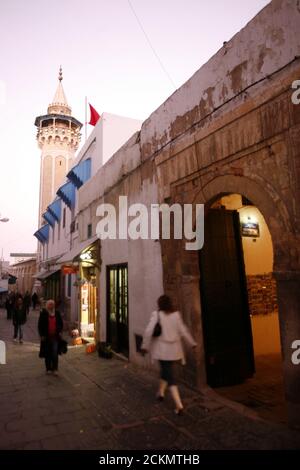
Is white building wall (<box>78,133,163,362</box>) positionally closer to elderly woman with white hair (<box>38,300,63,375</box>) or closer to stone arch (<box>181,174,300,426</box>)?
elderly woman with white hair (<box>38,300,63,375</box>)

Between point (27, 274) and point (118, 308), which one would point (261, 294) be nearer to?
point (118, 308)

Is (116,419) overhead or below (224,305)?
below

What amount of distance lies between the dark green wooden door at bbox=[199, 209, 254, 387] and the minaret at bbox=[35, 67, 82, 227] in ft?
94.2

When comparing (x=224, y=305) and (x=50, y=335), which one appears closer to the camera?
(x=224, y=305)

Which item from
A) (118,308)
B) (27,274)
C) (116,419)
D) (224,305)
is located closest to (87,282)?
(118,308)

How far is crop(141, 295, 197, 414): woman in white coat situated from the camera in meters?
4.66

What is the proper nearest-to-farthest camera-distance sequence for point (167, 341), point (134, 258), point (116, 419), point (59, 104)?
point (116, 419) < point (167, 341) < point (134, 258) < point (59, 104)

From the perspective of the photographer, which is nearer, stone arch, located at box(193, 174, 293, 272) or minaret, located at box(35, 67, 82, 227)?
stone arch, located at box(193, 174, 293, 272)

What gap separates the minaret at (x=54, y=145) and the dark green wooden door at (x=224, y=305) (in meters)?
28.7

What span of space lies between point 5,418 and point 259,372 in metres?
4.86

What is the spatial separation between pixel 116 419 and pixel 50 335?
11.3 feet

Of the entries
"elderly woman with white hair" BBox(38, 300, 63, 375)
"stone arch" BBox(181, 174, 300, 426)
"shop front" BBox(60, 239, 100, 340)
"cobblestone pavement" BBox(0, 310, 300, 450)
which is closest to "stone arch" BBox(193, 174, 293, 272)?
"stone arch" BBox(181, 174, 300, 426)

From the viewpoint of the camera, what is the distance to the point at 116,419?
14.9 feet
